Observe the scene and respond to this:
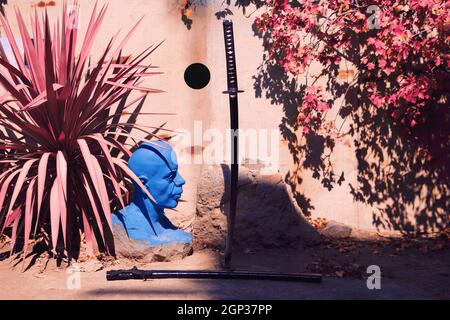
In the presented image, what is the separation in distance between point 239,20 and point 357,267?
244cm

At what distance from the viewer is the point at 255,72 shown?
220 inches

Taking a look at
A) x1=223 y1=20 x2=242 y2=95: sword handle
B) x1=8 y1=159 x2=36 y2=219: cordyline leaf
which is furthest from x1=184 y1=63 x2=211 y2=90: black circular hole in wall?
x1=8 y1=159 x2=36 y2=219: cordyline leaf

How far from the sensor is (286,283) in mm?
4043

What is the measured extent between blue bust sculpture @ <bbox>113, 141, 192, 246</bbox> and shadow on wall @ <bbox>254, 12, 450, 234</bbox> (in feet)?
4.23

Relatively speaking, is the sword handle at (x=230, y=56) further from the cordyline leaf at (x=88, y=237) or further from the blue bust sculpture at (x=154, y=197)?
the cordyline leaf at (x=88, y=237)

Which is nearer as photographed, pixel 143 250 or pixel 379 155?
pixel 143 250

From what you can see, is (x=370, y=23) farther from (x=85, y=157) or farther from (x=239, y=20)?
(x=85, y=157)

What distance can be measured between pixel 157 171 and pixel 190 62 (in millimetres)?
1289

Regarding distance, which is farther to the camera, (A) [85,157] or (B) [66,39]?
(B) [66,39]

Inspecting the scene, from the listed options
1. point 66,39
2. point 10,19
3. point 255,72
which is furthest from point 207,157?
point 10,19

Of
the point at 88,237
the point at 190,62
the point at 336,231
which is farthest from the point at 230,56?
the point at 336,231

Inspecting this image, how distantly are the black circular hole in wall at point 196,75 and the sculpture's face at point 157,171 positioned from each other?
3.29 feet

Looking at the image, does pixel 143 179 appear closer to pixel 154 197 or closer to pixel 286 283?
pixel 154 197

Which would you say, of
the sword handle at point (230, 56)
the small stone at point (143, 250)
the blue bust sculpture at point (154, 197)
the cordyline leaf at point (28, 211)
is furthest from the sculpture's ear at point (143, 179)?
the sword handle at point (230, 56)
